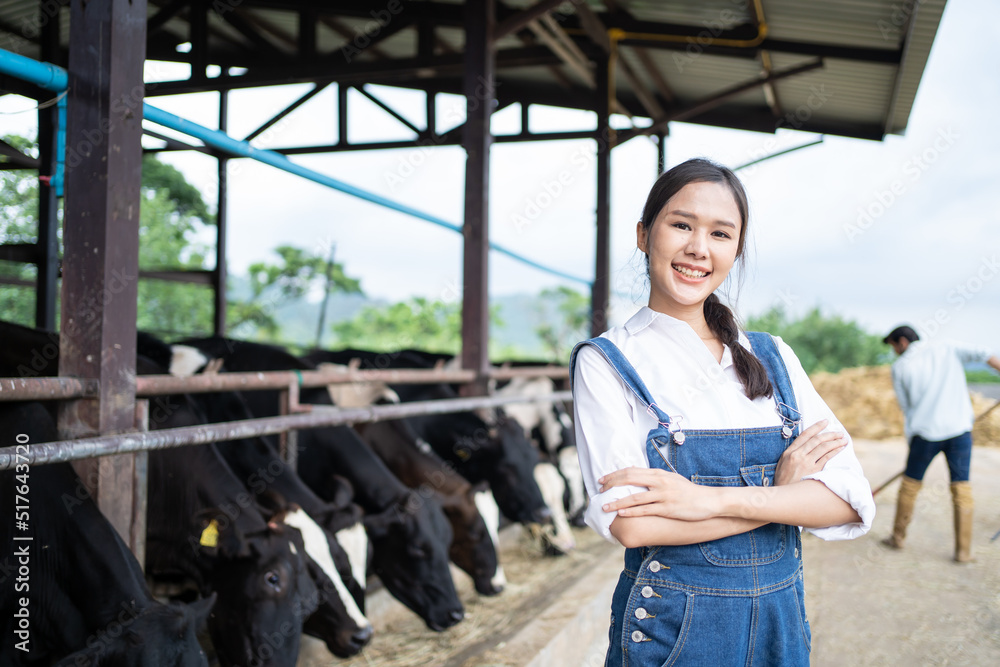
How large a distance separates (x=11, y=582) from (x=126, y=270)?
0.87m

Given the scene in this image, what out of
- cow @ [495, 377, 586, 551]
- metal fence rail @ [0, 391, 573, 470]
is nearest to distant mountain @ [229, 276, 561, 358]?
cow @ [495, 377, 586, 551]

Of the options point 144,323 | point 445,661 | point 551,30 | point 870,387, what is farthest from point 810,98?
point 144,323

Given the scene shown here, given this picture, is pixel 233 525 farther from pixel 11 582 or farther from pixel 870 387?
pixel 870 387

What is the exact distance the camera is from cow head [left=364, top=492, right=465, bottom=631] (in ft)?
10.6

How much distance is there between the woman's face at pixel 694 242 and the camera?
1.25 metres

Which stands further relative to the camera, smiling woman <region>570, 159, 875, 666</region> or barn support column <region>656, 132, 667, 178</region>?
barn support column <region>656, 132, 667, 178</region>

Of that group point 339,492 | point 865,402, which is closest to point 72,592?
point 339,492

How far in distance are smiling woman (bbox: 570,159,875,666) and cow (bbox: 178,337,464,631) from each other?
2.08 m

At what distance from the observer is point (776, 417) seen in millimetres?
1254

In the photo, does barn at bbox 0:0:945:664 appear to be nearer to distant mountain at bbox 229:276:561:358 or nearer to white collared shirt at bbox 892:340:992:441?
white collared shirt at bbox 892:340:992:441

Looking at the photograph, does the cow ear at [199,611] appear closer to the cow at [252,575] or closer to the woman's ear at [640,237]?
the cow at [252,575]

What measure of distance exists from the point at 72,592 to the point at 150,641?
0.33 meters

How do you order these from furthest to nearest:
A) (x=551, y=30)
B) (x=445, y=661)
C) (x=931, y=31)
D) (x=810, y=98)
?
(x=810, y=98)
(x=551, y=30)
(x=931, y=31)
(x=445, y=661)

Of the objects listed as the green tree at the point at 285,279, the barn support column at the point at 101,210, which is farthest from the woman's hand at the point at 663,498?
the green tree at the point at 285,279
